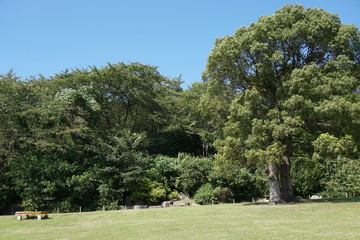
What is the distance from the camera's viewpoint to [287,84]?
1466 cm

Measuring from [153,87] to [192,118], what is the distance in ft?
17.9

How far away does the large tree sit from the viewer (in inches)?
559

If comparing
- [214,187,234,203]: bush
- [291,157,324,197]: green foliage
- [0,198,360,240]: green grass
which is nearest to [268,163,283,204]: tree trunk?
[0,198,360,240]: green grass

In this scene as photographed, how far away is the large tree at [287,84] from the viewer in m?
14.2

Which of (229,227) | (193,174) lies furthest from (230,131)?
(193,174)

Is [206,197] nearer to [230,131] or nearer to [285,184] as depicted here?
[285,184]

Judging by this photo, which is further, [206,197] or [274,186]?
[206,197]

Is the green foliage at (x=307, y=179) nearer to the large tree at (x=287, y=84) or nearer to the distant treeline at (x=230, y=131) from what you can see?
the distant treeline at (x=230, y=131)

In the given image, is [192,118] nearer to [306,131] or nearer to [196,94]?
[196,94]

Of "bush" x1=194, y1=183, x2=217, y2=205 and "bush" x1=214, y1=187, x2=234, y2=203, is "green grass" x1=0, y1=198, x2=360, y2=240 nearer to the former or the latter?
"bush" x1=194, y1=183, x2=217, y2=205

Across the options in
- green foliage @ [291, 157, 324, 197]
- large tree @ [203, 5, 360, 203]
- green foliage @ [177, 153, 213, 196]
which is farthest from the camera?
green foliage @ [177, 153, 213, 196]

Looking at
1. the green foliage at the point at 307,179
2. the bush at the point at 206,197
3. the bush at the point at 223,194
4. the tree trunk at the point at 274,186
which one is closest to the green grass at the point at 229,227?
the tree trunk at the point at 274,186

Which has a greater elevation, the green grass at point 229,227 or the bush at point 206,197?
the bush at point 206,197

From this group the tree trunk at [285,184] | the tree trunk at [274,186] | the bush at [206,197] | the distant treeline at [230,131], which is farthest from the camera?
the bush at [206,197]
